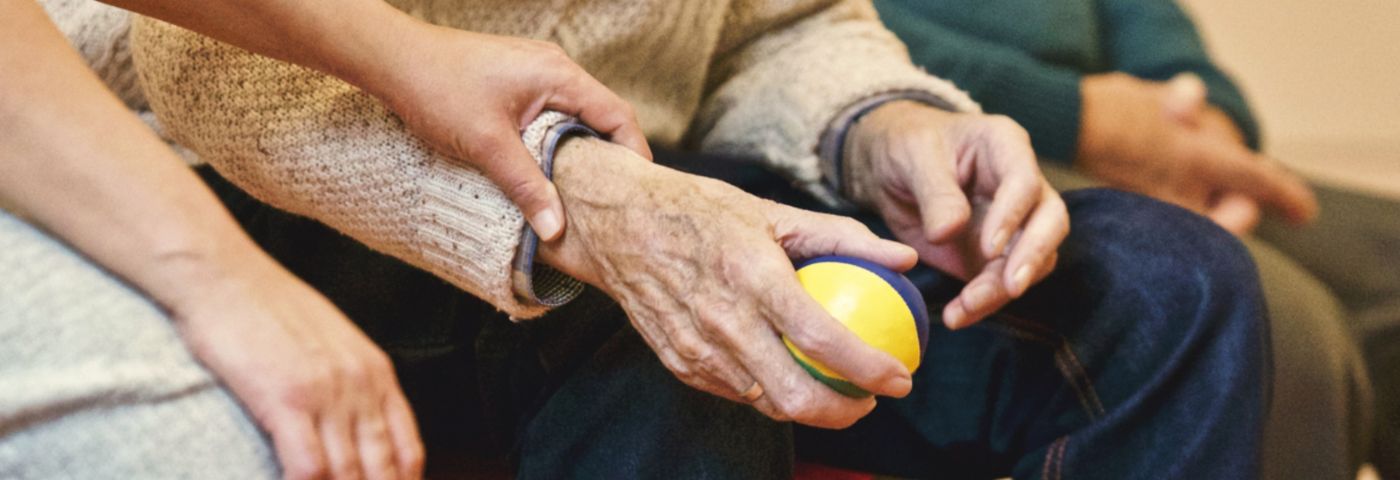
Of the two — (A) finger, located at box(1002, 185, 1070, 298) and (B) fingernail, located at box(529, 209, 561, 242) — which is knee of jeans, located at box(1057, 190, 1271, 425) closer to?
(A) finger, located at box(1002, 185, 1070, 298)

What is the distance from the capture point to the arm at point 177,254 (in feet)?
1.74

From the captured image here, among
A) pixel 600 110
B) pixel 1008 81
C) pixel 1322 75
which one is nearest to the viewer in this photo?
pixel 600 110

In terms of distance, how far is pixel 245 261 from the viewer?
0.56m

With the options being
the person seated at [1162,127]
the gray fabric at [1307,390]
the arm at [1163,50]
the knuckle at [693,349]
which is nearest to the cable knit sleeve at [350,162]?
the knuckle at [693,349]

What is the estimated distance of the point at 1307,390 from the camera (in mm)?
881

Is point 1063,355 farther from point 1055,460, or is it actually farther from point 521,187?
point 521,187

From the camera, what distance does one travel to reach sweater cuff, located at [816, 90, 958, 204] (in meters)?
0.95

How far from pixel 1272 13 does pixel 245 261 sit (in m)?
2.33

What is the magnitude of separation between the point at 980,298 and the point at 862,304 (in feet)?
0.62

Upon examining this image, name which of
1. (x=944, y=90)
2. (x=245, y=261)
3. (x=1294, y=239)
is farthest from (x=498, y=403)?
(x=1294, y=239)

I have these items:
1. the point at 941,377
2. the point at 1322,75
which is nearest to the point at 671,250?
the point at 941,377

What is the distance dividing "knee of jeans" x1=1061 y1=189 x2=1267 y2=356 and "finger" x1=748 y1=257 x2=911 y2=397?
29 cm

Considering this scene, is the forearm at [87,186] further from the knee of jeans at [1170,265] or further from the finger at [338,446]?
the knee of jeans at [1170,265]

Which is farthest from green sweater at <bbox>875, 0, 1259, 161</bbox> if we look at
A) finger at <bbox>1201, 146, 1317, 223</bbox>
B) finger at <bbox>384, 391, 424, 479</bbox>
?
finger at <bbox>384, 391, 424, 479</bbox>
